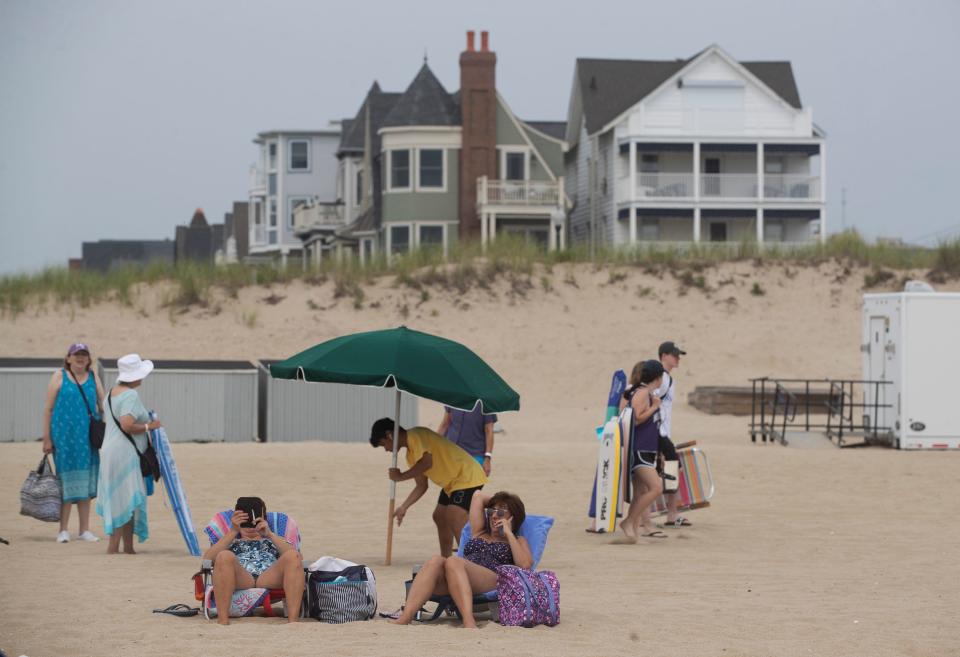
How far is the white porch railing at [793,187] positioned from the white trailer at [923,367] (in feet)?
91.0

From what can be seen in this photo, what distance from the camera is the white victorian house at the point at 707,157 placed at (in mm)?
49656

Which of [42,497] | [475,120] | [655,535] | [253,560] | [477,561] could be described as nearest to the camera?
[253,560]

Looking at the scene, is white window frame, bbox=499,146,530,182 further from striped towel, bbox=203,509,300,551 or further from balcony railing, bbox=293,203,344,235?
striped towel, bbox=203,509,300,551

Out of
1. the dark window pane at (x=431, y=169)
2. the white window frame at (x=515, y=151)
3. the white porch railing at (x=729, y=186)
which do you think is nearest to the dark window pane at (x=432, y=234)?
the dark window pane at (x=431, y=169)

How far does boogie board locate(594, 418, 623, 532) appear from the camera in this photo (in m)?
12.7

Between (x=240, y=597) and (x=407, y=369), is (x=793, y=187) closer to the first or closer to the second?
(x=407, y=369)

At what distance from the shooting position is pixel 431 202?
47.4 m

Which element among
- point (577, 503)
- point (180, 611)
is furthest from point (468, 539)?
point (577, 503)

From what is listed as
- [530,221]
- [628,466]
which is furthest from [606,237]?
[628,466]

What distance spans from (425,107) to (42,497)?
36.0m

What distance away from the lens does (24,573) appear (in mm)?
10734

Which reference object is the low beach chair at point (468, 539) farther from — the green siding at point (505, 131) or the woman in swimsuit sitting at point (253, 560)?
the green siding at point (505, 131)

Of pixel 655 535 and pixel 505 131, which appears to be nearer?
pixel 655 535

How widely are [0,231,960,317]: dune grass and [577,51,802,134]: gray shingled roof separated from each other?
11501mm
